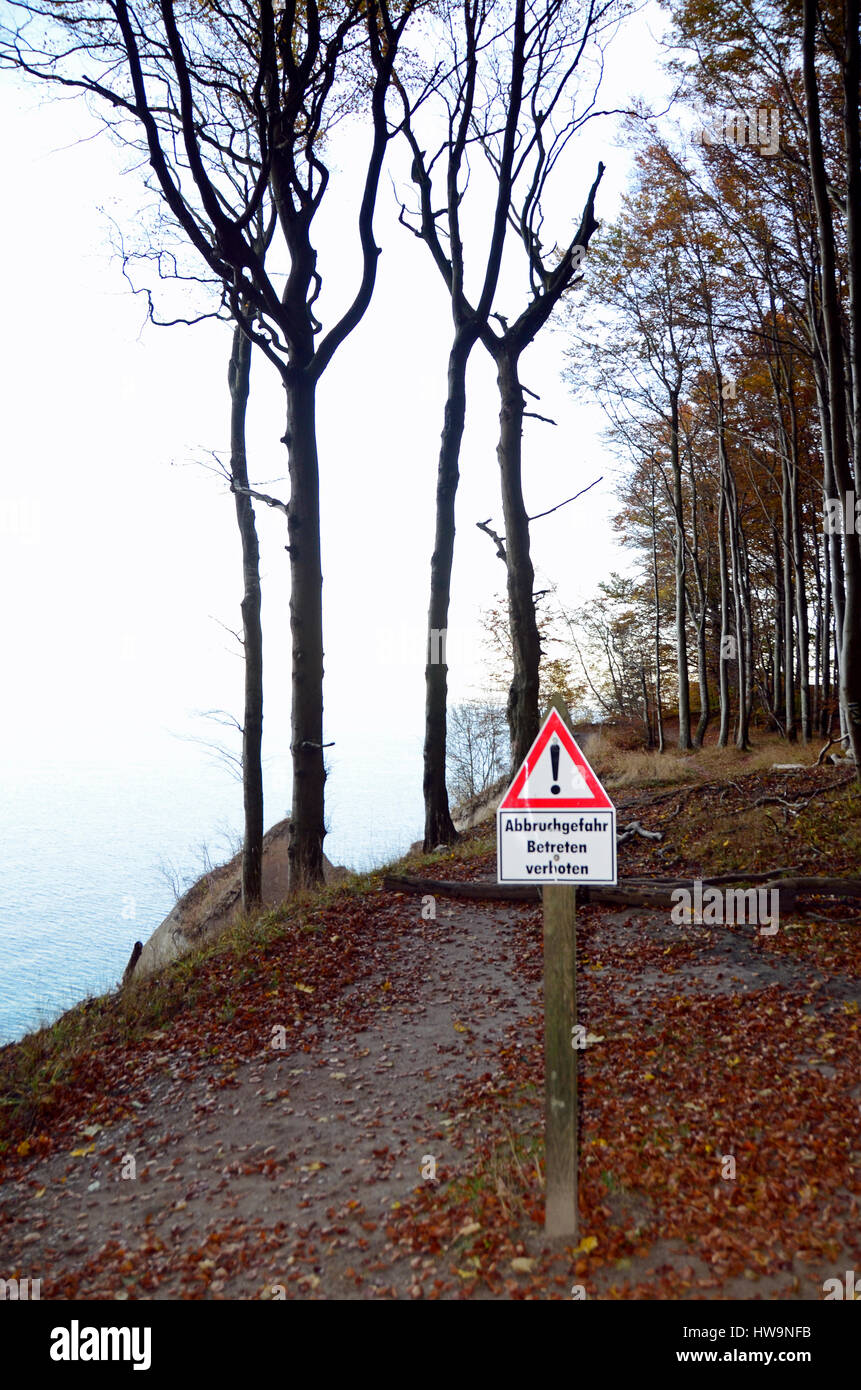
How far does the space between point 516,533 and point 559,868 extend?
10.2 meters

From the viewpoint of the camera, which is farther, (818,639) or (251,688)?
(818,639)

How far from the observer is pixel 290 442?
1148cm

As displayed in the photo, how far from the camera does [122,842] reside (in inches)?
1126

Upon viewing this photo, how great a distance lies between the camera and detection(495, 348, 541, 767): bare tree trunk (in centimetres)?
1338

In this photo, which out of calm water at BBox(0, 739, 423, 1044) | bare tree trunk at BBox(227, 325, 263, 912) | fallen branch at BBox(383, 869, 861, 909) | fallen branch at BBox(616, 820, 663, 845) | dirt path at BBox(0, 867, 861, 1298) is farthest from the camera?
calm water at BBox(0, 739, 423, 1044)

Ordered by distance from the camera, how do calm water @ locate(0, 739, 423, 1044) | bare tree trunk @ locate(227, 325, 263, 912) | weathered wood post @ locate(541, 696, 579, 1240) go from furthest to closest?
calm water @ locate(0, 739, 423, 1044)
bare tree trunk @ locate(227, 325, 263, 912)
weathered wood post @ locate(541, 696, 579, 1240)

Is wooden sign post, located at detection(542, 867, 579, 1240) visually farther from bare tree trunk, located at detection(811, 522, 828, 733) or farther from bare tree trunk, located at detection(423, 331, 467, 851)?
bare tree trunk, located at detection(811, 522, 828, 733)

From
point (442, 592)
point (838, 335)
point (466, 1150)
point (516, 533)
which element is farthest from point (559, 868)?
point (838, 335)

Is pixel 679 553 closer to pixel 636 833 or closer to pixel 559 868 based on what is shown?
pixel 636 833

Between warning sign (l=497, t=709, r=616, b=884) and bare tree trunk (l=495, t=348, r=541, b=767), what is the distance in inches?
360

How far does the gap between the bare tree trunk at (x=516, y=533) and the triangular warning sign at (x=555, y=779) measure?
359 inches

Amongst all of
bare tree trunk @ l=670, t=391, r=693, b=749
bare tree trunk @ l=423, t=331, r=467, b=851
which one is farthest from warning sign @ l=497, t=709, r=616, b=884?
bare tree trunk @ l=670, t=391, r=693, b=749

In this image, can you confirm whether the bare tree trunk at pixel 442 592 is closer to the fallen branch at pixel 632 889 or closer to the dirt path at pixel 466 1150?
the fallen branch at pixel 632 889
